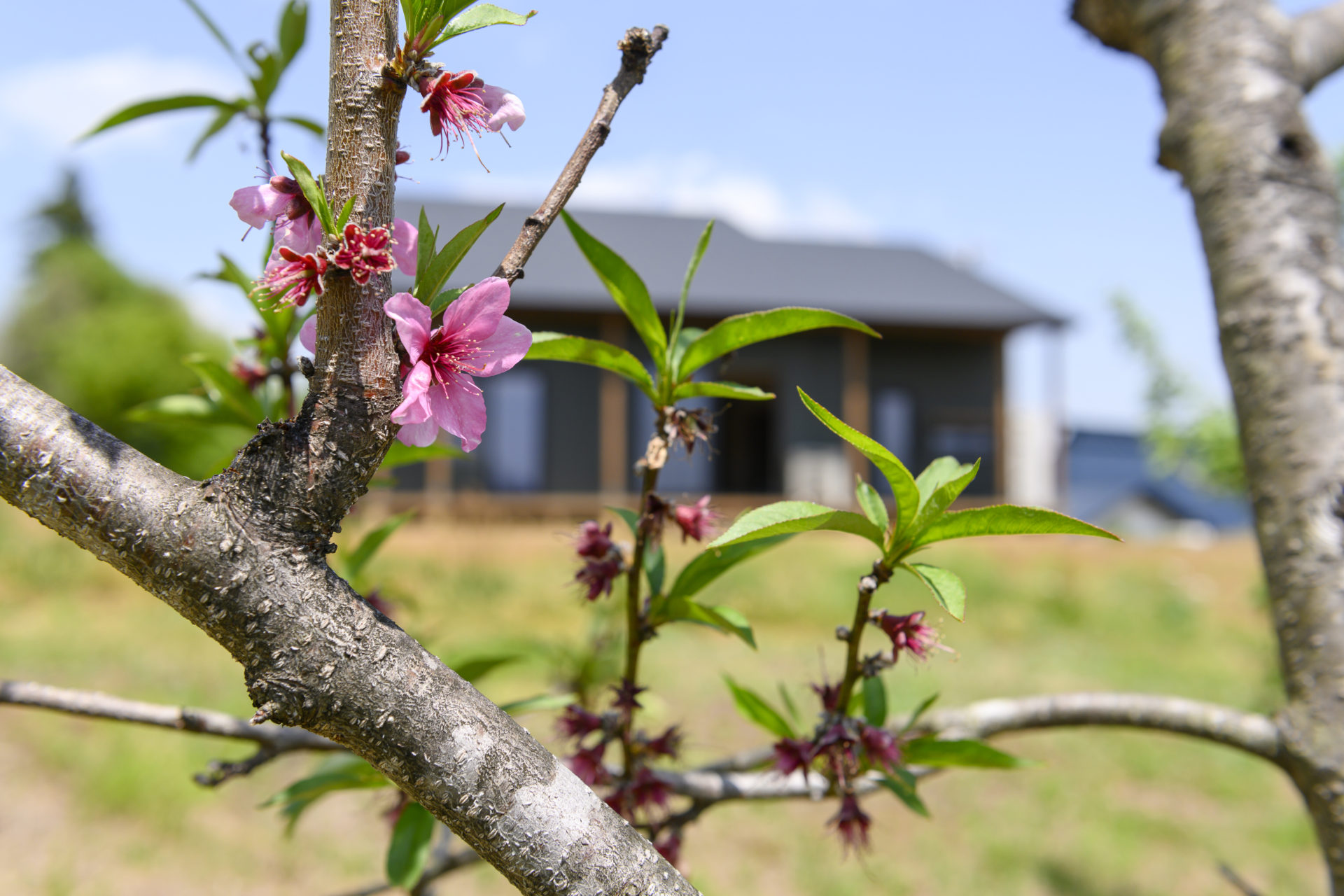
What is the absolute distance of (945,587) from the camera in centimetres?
74

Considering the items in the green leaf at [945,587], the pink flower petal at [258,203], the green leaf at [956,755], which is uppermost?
the pink flower petal at [258,203]

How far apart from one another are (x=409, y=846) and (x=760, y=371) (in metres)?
14.0

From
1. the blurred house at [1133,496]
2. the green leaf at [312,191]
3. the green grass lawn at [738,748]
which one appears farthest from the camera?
the blurred house at [1133,496]

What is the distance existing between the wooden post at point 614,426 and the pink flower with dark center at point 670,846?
1242cm

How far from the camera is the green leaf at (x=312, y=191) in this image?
1.94 ft

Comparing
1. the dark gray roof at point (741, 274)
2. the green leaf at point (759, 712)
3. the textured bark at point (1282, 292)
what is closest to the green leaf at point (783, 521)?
the green leaf at point (759, 712)

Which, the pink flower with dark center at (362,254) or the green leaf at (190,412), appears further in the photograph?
the green leaf at (190,412)

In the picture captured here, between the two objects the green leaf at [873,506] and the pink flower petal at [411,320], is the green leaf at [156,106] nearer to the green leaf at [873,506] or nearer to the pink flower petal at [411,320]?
the pink flower petal at [411,320]

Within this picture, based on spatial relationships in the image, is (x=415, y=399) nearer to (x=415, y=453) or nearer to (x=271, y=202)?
(x=271, y=202)

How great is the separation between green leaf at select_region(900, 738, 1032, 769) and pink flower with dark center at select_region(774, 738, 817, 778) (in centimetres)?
11

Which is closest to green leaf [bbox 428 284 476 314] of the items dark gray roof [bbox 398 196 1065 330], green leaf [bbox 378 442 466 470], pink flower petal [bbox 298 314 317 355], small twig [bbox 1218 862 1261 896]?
pink flower petal [bbox 298 314 317 355]

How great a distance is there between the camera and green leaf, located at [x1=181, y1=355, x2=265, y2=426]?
4.00 ft

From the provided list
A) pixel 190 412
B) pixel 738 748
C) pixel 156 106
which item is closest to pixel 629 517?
pixel 190 412

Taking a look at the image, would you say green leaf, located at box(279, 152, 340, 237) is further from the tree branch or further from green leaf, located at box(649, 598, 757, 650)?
the tree branch
